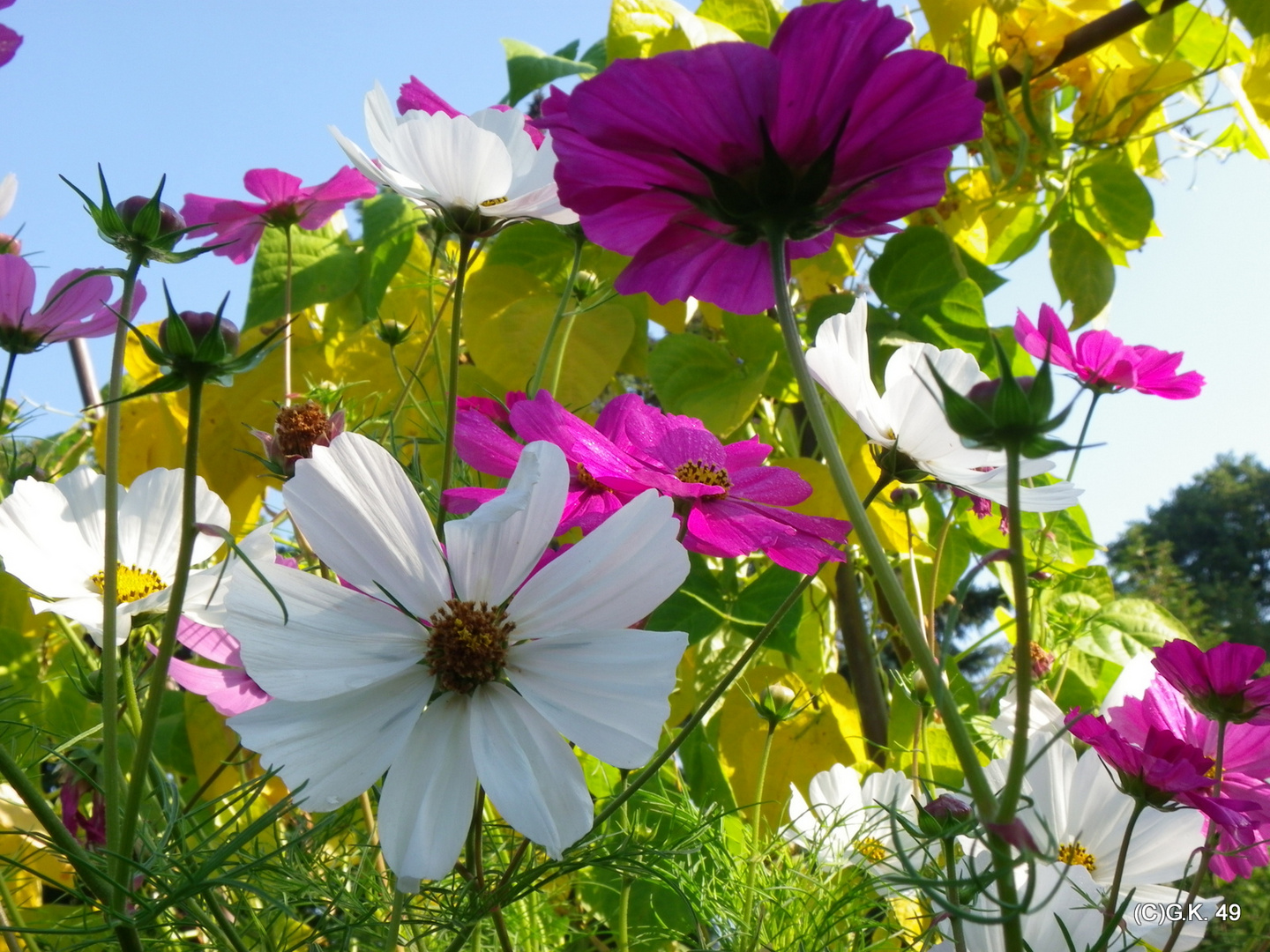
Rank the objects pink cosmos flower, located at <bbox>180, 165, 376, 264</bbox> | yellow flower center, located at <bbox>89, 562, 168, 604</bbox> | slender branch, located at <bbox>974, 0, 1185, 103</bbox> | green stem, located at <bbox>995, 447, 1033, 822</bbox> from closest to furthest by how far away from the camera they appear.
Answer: green stem, located at <bbox>995, 447, 1033, 822</bbox> < yellow flower center, located at <bbox>89, 562, 168, 604</bbox> < pink cosmos flower, located at <bbox>180, 165, 376, 264</bbox> < slender branch, located at <bbox>974, 0, 1185, 103</bbox>

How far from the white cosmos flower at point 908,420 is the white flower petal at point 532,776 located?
114mm

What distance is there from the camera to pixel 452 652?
24 centimetres

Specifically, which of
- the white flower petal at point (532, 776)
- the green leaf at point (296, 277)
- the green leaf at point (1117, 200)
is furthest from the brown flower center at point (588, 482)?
the green leaf at point (1117, 200)

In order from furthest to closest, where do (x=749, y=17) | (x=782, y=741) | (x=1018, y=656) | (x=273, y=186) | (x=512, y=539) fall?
(x=749, y=17) → (x=782, y=741) → (x=273, y=186) → (x=512, y=539) → (x=1018, y=656)

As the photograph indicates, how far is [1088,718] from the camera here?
296mm

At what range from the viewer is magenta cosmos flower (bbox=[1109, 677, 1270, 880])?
34cm

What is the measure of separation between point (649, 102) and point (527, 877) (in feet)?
0.70

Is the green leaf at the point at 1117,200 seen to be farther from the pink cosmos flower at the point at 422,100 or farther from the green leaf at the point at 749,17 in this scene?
the pink cosmos flower at the point at 422,100

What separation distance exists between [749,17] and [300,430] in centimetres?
63

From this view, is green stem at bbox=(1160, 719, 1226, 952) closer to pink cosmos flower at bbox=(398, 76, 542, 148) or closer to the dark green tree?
pink cosmos flower at bbox=(398, 76, 542, 148)

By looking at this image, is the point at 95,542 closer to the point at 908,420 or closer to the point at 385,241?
the point at 908,420

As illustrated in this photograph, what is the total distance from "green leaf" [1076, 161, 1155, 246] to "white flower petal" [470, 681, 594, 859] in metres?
0.82

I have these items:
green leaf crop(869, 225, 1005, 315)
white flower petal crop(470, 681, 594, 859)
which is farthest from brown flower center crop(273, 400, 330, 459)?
green leaf crop(869, 225, 1005, 315)

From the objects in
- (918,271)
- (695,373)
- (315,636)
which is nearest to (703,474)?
(315,636)
